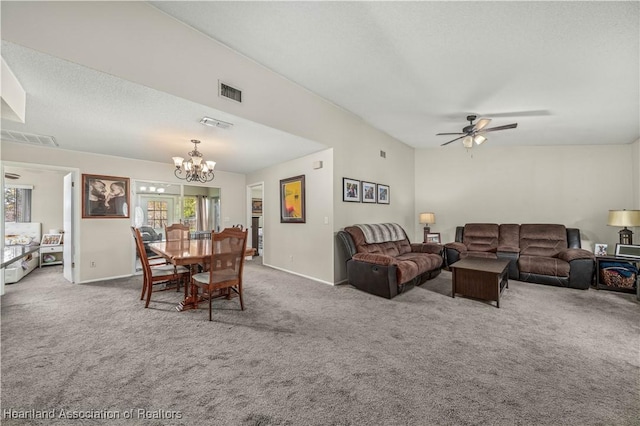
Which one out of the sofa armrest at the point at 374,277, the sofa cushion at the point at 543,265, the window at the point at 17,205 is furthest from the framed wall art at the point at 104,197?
the sofa cushion at the point at 543,265

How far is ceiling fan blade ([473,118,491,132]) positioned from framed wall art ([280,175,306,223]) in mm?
2998

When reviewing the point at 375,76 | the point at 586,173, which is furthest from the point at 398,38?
the point at 586,173

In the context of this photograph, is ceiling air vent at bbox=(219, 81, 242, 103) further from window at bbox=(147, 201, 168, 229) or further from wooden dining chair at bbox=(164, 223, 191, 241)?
window at bbox=(147, 201, 168, 229)

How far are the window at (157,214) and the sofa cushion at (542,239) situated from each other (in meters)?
8.46

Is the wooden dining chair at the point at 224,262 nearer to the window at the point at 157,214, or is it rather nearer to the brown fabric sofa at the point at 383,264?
the brown fabric sofa at the point at 383,264

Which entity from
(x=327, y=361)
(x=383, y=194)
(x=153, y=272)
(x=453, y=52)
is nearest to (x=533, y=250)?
(x=383, y=194)

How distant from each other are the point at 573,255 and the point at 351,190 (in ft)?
12.3

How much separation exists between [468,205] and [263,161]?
Answer: 16.4 ft

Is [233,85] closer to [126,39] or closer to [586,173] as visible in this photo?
[126,39]

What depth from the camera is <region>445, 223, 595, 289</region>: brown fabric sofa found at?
388cm

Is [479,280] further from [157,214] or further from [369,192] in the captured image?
[157,214]

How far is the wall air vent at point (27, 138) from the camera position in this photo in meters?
3.31

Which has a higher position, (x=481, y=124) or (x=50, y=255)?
(x=481, y=124)

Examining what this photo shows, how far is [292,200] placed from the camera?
497 centimetres
